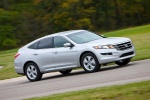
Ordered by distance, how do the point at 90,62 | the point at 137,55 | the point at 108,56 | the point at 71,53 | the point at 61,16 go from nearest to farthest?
the point at 108,56 < the point at 90,62 < the point at 71,53 < the point at 137,55 < the point at 61,16

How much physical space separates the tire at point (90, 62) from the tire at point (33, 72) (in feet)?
6.93

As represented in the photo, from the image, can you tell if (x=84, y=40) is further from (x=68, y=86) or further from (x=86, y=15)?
(x=86, y=15)

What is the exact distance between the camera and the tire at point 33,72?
52.9 feet

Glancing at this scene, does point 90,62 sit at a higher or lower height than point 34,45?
lower

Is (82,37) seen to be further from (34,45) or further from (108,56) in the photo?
(34,45)

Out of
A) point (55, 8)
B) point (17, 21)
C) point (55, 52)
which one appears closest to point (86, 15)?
point (55, 8)

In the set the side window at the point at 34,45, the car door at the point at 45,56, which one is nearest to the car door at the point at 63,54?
the car door at the point at 45,56

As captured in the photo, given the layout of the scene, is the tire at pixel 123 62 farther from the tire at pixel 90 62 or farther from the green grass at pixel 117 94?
the green grass at pixel 117 94

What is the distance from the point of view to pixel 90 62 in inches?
577

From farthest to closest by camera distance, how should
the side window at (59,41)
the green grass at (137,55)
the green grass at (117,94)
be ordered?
the green grass at (137,55), the side window at (59,41), the green grass at (117,94)

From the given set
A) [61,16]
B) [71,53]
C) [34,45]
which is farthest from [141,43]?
[61,16]

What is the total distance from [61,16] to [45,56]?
1919 inches

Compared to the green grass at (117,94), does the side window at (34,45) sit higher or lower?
higher

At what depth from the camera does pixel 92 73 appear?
571 inches
